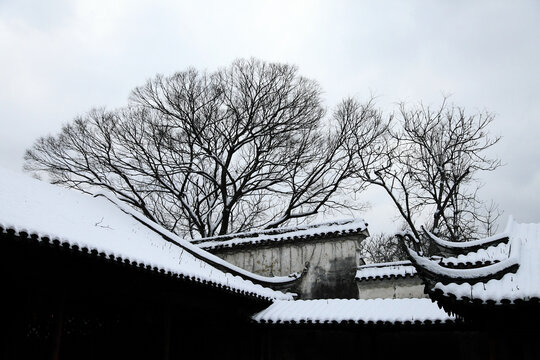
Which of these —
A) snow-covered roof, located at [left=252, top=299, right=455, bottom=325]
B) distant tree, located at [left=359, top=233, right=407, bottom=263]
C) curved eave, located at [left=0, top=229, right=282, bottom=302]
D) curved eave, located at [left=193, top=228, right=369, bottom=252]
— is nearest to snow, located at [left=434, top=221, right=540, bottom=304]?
snow-covered roof, located at [left=252, top=299, right=455, bottom=325]

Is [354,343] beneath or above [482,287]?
beneath

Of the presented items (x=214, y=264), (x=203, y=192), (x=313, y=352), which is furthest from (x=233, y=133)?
(x=313, y=352)

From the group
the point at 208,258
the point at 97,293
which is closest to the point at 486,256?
the point at 208,258

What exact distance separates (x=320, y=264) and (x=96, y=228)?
21.0ft

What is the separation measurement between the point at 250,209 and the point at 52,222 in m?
14.8

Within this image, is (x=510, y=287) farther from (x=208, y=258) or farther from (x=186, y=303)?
(x=208, y=258)

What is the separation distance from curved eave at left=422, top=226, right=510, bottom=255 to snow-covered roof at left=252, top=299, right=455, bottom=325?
40.4 inches

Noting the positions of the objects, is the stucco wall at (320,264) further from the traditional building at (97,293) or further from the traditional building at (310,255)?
the traditional building at (97,293)

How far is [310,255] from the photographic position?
11.7 metres

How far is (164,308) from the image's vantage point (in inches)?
270

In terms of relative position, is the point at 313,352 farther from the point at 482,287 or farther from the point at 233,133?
the point at 233,133

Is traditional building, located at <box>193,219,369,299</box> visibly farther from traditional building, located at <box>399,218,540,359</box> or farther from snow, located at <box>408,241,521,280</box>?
snow, located at <box>408,241,521,280</box>

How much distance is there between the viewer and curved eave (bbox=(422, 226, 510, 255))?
25.1ft

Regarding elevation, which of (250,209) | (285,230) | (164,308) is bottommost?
(164,308)
